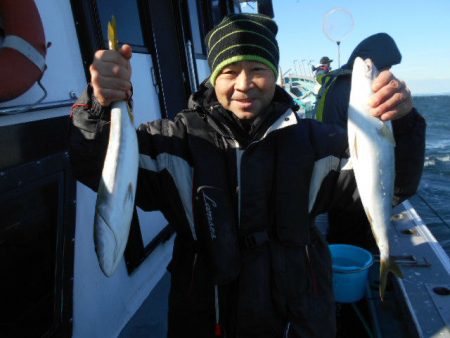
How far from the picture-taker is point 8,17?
5.97 ft

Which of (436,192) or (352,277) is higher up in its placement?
(352,277)

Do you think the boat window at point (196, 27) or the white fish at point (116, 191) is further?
the boat window at point (196, 27)

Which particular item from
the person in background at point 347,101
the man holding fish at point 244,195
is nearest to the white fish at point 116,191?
the man holding fish at point 244,195

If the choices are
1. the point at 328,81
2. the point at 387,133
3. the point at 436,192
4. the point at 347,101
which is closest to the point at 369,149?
the point at 387,133

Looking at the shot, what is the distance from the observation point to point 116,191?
1447 mm

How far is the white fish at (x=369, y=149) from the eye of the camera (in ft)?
5.54

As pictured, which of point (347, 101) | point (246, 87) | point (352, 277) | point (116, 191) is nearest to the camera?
point (116, 191)

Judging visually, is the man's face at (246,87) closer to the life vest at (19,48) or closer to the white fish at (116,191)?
the white fish at (116,191)

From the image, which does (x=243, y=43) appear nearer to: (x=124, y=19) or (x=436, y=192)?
(x=124, y=19)

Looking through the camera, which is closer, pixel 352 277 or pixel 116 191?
pixel 116 191

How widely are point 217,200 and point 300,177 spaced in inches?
19.1

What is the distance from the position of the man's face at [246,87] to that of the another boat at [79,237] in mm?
1130

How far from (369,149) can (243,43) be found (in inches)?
35.4

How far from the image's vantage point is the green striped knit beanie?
1.93m
